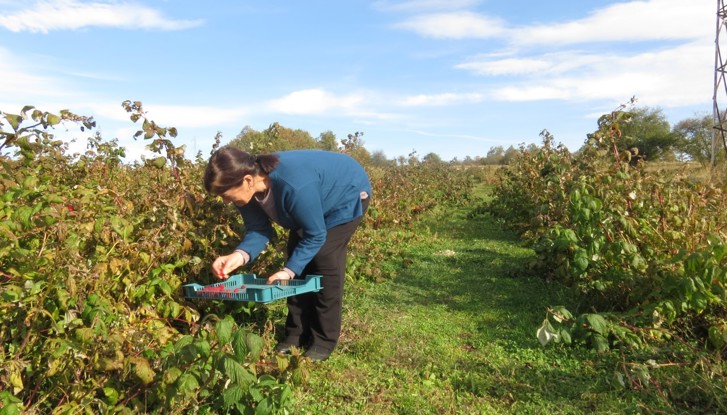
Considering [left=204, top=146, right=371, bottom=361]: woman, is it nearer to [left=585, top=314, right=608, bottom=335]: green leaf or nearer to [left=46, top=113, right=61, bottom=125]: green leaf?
[left=46, top=113, right=61, bottom=125]: green leaf

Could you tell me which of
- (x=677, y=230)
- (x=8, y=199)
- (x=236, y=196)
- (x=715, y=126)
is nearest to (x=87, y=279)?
(x=8, y=199)

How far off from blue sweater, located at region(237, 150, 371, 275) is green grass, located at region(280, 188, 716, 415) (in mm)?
723

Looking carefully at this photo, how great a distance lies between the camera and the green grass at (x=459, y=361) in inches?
105

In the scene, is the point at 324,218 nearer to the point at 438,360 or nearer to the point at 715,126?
the point at 438,360

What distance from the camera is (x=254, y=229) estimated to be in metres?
3.24

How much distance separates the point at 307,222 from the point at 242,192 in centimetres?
37

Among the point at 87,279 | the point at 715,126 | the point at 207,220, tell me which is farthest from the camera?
the point at 715,126

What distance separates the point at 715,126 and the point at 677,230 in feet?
51.3

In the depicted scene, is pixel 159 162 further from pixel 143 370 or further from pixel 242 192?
pixel 143 370

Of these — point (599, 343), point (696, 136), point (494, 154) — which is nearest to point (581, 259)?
point (599, 343)

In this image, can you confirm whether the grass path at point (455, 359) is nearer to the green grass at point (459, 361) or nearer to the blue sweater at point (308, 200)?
the green grass at point (459, 361)

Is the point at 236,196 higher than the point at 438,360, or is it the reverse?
the point at 236,196

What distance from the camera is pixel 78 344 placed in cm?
212

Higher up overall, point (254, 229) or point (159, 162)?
point (159, 162)
